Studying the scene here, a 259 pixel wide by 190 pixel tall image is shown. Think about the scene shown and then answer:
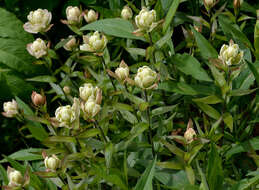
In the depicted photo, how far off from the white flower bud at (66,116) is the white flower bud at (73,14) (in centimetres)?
55

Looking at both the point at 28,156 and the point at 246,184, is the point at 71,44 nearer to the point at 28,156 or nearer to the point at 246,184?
the point at 28,156

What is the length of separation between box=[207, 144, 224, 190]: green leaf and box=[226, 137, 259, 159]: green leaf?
0.74ft

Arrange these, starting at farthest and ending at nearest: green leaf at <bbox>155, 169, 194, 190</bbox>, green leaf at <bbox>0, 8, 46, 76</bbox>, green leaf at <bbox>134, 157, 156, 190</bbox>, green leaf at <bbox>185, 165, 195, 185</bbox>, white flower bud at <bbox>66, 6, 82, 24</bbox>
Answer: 1. green leaf at <bbox>0, 8, 46, 76</bbox>
2. white flower bud at <bbox>66, 6, 82, 24</bbox>
3. green leaf at <bbox>155, 169, 194, 190</bbox>
4. green leaf at <bbox>185, 165, 195, 185</bbox>
5. green leaf at <bbox>134, 157, 156, 190</bbox>

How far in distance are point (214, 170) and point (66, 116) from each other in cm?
47

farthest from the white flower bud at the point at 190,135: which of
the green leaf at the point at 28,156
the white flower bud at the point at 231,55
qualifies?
the green leaf at the point at 28,156

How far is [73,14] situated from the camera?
1492mm

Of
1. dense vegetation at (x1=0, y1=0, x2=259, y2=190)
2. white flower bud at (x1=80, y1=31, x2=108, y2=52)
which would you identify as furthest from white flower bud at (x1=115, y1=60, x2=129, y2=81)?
white flower bud at (x1=80, y1=31, x2=108, y2=52)

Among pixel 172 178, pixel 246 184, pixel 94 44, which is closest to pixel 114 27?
pixel 94 44

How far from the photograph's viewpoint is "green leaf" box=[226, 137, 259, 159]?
126 centimetres

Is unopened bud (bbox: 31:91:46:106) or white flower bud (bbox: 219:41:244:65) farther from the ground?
white flower bud (bbox: 219:41:244:65)

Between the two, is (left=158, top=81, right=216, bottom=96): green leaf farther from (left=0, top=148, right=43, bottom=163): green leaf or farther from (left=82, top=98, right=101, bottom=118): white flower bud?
(left=0, top=148, right=43, bottom=163): green leaf

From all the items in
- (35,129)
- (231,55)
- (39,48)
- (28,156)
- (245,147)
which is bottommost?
(28,156)

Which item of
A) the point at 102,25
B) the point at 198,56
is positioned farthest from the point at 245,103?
the point at 102,25

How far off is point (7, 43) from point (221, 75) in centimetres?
111
